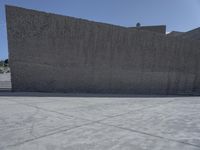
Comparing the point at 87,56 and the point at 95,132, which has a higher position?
the point at 87,56

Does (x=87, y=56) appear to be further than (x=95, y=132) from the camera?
Yes

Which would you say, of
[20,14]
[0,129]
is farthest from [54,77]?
[0,129]

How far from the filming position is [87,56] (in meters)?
12.3

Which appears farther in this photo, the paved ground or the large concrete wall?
the large concrete wall

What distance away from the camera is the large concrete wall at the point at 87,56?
10.6 m

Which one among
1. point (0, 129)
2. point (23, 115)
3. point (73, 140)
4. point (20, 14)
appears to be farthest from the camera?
point (20, 14)

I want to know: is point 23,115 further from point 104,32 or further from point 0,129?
point 104,32

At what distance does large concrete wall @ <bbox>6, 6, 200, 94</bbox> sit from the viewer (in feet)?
34.9

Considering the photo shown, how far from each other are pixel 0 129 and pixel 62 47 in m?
7.79

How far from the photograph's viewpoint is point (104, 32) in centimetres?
1262

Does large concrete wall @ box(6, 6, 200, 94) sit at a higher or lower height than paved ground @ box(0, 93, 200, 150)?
higher

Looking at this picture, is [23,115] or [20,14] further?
[20,14]

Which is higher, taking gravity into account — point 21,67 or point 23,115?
point 21,67

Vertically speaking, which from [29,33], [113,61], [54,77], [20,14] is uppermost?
[20,14]
